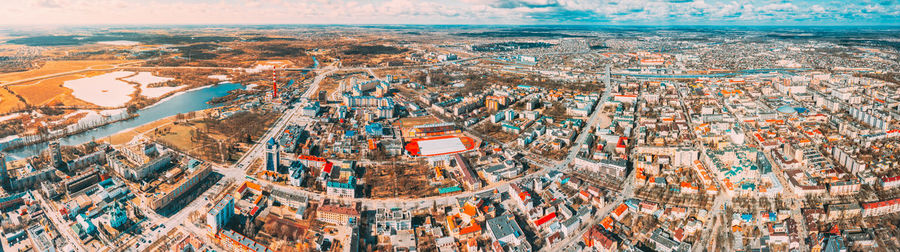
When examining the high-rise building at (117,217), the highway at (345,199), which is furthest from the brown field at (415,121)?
the high-rise building at (117,217)

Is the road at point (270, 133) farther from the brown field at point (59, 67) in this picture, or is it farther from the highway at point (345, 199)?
the brown field at point (59, 67)

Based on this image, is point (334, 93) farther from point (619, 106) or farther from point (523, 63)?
point (523, 63)

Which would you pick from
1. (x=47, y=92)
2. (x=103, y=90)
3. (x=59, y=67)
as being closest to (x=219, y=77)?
(x=103, y=90)

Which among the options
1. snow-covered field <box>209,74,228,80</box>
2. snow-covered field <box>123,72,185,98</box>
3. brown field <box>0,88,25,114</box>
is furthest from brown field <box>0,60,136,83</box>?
snow-covered field <box>209,74,228,80</box>

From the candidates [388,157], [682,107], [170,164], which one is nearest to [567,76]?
[682,107]

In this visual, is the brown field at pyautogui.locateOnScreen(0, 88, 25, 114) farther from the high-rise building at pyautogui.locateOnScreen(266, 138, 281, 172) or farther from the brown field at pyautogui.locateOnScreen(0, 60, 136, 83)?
the high-rise building at pyautogui.locateOnScreen(266, 138, 281, 172)

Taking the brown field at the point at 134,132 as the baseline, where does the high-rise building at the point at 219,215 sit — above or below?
below
